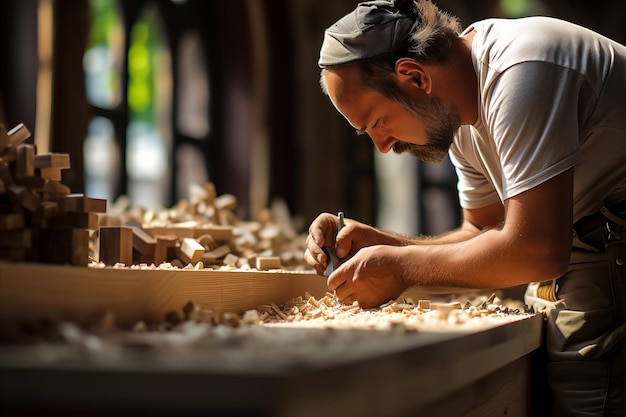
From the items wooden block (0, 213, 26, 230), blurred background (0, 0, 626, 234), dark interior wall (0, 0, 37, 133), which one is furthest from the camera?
blurred background (0, 0, 626, 234)

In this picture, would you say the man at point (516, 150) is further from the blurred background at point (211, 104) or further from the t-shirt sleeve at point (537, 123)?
the blurred background at point (211, 104)

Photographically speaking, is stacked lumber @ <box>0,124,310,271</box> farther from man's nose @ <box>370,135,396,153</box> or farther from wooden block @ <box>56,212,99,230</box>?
man's nose @ <box>370,135,396,153</box>

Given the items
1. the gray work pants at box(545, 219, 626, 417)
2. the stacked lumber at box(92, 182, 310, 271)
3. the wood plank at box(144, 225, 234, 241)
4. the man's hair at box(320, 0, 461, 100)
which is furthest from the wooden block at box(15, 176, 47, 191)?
the gray work pants at box(545, 219, 626, 417)

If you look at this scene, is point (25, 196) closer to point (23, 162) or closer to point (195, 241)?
point (23, 162)

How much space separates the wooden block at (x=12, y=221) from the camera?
1.38 m

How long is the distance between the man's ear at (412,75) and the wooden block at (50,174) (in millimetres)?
1086

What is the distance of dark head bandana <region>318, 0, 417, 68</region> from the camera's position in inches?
87.2

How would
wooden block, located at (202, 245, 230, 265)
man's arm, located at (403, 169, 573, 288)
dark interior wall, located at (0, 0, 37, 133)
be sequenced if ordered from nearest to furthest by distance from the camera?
man's arm, located at (403, 169, 573, 288)
wooden block, located at (202, 245, 230, 265)
dark interior wall, located at (0, 0, 37, 133)

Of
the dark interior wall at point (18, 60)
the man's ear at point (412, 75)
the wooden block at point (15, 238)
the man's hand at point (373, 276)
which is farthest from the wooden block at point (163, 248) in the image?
the dark interior wall at point (18, 60)

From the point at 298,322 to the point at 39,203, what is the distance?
65 centimetres

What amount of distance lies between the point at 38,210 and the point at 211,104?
4.49 metres

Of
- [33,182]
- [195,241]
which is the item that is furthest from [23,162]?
[195,241]

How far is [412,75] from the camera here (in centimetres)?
221

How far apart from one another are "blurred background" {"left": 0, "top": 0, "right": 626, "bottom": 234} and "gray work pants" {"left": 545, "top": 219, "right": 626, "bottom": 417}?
101 inches
